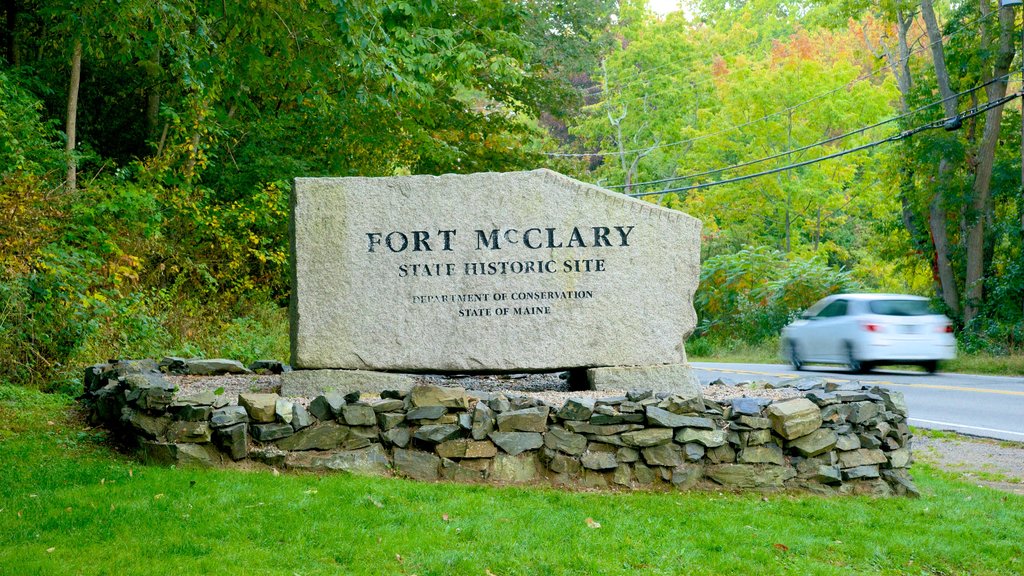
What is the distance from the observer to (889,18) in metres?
22.5

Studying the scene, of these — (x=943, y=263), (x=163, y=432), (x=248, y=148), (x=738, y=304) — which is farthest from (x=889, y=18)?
(x=163, y=432)

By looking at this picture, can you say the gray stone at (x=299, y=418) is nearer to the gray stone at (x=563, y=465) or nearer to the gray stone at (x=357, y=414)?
the gray stone at (x=357, y=414)

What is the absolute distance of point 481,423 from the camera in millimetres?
6812

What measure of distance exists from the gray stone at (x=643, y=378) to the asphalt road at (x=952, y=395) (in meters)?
4.19

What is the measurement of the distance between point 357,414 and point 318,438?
0.33m

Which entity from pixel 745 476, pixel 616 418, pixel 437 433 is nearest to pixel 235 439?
pixel 437 433

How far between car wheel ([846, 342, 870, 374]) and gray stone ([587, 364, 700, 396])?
9771mm

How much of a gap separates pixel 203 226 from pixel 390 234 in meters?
7.76

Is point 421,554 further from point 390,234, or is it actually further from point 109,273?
point 109,273

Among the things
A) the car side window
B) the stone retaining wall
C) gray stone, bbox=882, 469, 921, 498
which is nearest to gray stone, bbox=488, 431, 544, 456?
the stone retaining wall

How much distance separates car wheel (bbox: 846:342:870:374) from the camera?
667 inches

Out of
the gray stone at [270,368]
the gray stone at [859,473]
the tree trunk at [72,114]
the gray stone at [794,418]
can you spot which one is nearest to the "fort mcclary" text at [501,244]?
the gray stone at [794,418]

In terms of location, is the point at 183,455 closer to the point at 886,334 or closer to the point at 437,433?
the point at 437,433

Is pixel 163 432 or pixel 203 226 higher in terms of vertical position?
pixel 203 226
